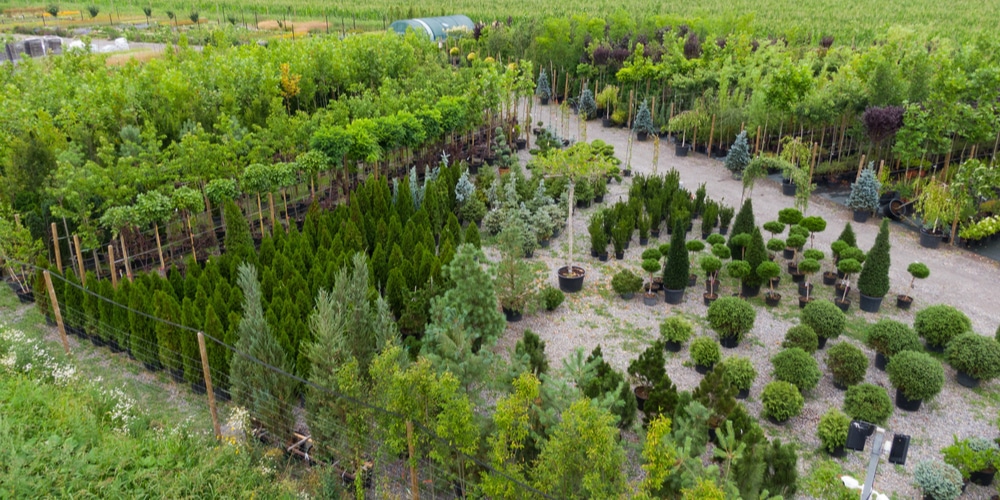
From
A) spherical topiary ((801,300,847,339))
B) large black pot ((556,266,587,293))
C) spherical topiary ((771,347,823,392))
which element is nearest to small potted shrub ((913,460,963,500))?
spherical topiary ((771,347,823,392))

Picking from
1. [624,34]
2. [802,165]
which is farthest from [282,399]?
[624,34]

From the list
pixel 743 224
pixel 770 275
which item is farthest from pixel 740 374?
pixel 743 224

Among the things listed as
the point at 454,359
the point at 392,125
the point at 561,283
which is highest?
the point at 392,125

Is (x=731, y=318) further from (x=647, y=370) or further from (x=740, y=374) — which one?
(x=647, y=370)

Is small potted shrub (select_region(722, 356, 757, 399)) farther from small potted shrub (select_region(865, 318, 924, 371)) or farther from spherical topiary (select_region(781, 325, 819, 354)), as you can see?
small potted shrub (select_region(865, 318, 924, 371))

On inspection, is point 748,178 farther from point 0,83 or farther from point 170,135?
point 0,83

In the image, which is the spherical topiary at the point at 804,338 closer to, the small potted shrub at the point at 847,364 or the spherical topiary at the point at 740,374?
the small potted shrub at the point at 847,364
